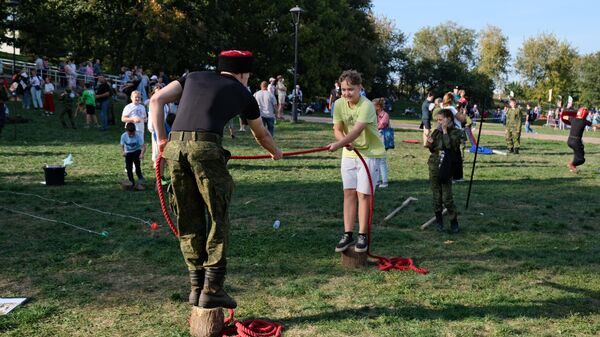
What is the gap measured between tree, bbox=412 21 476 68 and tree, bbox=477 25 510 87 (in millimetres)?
3224

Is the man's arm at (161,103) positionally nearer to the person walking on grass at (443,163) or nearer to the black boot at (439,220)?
the person walking on grass at (443,163)

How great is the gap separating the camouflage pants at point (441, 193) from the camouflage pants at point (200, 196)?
438 centimetres

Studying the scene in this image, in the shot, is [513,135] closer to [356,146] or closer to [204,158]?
[356,146]

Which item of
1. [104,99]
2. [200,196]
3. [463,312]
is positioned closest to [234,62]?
[200,196]

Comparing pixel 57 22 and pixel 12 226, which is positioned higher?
pixel 57 22

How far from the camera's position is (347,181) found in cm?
667

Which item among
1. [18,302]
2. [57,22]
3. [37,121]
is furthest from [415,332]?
[57,22]

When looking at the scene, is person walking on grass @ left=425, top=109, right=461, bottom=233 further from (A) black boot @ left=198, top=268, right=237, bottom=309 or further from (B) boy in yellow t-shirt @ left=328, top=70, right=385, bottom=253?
(A) black boot @ left=198, top=268, right=237, bottom=309

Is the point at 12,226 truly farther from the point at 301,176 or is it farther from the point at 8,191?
the point at 301,176

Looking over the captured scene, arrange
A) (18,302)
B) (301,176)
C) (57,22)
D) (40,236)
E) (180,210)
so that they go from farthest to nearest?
(57,22) < (301,176) < (40,236) < (18,302) < (180,210)

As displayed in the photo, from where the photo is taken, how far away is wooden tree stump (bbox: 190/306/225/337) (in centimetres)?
453

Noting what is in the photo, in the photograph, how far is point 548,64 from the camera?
80312 millimetres

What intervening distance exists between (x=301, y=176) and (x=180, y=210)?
863 cm

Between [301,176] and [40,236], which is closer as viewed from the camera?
[40,236]
